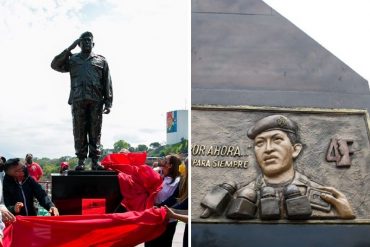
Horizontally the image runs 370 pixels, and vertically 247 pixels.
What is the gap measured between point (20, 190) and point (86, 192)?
1238 mm

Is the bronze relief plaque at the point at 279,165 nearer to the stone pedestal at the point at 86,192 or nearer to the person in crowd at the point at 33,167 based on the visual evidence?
the stone pedestal at the point at 86,192

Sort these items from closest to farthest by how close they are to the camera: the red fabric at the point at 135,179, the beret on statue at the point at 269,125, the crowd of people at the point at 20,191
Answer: the beret on statue at the point at 269,125
the crowd of people at the point at 20,191
the red fabric at the point at 135,179

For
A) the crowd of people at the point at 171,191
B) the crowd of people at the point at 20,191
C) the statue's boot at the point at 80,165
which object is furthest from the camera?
the statue's boot at the point at 80,165

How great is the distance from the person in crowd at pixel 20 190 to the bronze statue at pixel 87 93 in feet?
4.78

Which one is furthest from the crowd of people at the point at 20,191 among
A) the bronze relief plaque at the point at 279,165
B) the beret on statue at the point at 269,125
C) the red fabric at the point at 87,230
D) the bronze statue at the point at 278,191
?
the beret on statue at the point at 269,125

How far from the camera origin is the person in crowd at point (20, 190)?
5.74 metres

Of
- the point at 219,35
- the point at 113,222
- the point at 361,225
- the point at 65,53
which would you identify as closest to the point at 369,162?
the point at 361,225

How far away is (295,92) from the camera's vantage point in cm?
511

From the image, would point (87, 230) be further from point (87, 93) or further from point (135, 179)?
point (87, 93)

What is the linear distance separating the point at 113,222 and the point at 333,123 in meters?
2.39

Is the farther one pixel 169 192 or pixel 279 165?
pixel 169 192

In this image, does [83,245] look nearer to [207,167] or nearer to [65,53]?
[207,167]

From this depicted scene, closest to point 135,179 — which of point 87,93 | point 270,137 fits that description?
point 87,93

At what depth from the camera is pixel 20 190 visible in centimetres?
586
